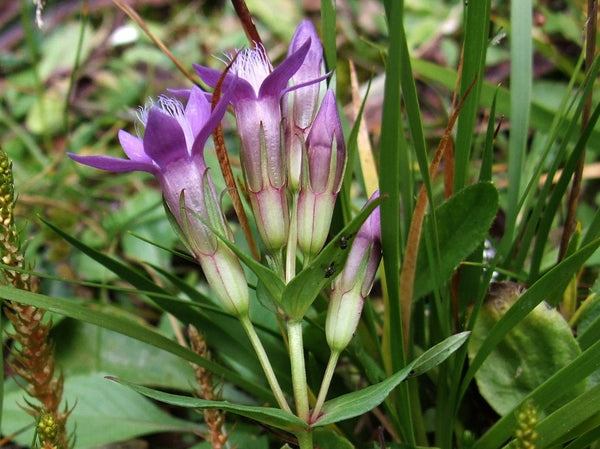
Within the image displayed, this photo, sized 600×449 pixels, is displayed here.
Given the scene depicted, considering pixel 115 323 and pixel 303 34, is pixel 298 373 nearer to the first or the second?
pixel 115 323

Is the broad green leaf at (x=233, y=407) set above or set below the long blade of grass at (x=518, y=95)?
below

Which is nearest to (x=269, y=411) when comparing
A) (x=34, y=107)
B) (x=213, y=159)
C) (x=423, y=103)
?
(x=213, y=159)

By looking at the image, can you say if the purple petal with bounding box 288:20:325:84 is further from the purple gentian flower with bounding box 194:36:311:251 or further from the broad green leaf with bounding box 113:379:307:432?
the broad green leaf with bounding box 113:379:307:432

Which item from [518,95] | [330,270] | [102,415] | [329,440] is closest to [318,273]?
[330,270]

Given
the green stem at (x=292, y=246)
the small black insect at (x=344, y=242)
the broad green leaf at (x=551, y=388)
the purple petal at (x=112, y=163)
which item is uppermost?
the purple petal at (x=112, y=163)

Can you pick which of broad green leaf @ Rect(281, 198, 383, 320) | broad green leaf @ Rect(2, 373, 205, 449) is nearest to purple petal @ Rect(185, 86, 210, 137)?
broad green leaf @ Rect(281, 198, 383, 320)

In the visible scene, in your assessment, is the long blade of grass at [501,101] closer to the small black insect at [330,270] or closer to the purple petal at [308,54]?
the purple petal at [308,54]

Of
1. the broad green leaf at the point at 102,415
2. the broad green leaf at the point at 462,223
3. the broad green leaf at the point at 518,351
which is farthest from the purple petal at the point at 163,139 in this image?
the broad green leaf at the point at 102,415
